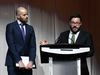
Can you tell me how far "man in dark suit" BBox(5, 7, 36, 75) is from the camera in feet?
10.6

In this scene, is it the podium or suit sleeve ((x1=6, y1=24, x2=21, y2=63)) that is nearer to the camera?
the podium

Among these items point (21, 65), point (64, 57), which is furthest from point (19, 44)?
point (64, 57)

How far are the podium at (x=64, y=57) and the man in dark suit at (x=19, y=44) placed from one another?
87 centimetres

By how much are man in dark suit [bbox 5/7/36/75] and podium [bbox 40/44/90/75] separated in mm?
869

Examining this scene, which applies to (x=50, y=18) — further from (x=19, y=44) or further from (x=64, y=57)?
(x=64, y=57)

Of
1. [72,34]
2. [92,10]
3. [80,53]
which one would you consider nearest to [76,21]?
[72,34]

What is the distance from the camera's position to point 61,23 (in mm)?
5289

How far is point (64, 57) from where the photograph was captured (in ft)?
7.82

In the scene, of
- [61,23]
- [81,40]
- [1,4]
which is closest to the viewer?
[81,40]

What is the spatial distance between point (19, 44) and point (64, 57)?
113 centimetres

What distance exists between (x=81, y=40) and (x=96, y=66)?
2.66m

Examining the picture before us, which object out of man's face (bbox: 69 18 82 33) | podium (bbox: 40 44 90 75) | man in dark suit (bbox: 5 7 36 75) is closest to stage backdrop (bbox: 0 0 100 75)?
man in dark suit (bbox: 5 7 36 75)

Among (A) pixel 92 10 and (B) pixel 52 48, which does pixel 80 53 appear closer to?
(B) pixel 52 48

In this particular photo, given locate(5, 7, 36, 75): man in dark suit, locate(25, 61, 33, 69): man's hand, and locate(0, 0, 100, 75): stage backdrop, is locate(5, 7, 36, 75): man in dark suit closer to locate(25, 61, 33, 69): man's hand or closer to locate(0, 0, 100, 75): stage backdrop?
locate(25, 61, 33, 69): man's hand
